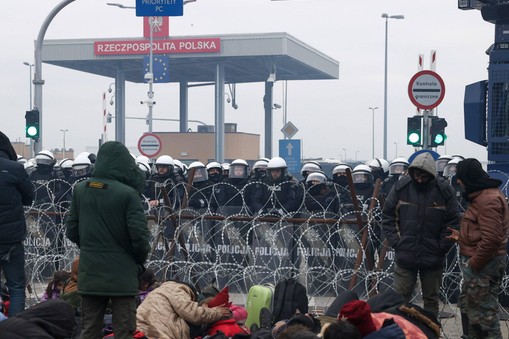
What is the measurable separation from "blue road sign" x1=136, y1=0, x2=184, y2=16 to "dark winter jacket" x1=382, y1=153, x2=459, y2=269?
1082 centimetres

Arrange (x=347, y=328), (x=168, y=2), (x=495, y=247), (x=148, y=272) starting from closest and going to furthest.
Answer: (x=347, y=328) → (x=495, y=247) → (x=148, y=272) → (x=168, y=2)

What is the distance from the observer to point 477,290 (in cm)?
908

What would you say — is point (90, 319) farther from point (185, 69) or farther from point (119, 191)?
point (185, 69)

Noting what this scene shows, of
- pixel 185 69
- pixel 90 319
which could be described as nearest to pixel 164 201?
pixel 90 319

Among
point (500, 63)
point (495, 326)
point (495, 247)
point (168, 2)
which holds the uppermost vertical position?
point (168, 2)

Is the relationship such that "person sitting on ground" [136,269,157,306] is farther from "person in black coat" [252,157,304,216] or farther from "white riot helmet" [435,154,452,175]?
"white riot helmet" [435,154,452,175]

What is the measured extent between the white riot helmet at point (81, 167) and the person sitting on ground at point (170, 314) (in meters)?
6.64

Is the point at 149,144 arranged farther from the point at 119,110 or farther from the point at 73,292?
the point at 73,292

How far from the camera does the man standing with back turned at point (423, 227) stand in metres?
9.77

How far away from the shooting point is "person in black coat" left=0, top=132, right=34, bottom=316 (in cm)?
1019

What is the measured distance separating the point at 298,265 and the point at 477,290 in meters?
3.69

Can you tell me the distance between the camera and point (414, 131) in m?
16.5

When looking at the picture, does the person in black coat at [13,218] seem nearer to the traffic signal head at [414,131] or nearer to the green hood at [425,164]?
the green hood at [425,164]

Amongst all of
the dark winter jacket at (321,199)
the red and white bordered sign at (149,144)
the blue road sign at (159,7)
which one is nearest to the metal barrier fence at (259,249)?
the dark winter jacket at (321,199)
